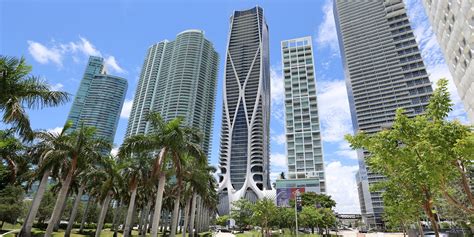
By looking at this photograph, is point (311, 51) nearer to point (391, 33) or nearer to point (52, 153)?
point (391, 33)

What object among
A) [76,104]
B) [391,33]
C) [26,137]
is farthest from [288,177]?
[76,104]

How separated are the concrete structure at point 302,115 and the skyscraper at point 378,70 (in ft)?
74.9

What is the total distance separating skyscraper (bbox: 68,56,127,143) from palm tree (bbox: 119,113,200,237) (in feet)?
573

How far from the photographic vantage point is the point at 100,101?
7224 inches

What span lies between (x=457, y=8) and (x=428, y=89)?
114868 millimetres

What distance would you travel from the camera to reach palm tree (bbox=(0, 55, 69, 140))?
11391 millimetres

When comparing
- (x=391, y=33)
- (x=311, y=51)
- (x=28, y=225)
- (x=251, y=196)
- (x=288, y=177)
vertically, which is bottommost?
(x=28, y=225)

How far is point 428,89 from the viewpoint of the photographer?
410 ft

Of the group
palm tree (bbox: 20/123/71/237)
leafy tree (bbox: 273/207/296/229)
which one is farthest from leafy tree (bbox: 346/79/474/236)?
leafy tree (bbox: 273/207/296/229)

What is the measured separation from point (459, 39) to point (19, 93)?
47.0 metres

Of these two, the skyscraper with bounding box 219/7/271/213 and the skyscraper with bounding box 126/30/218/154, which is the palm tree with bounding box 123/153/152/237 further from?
the skyscraper with bounding box 126/30/218/154

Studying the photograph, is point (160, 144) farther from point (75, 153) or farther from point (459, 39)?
point (459, 39)

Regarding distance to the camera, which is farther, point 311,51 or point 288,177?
point 311,51

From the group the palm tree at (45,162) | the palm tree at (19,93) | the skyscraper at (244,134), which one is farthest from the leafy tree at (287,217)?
the skyscraper at (244,134)
